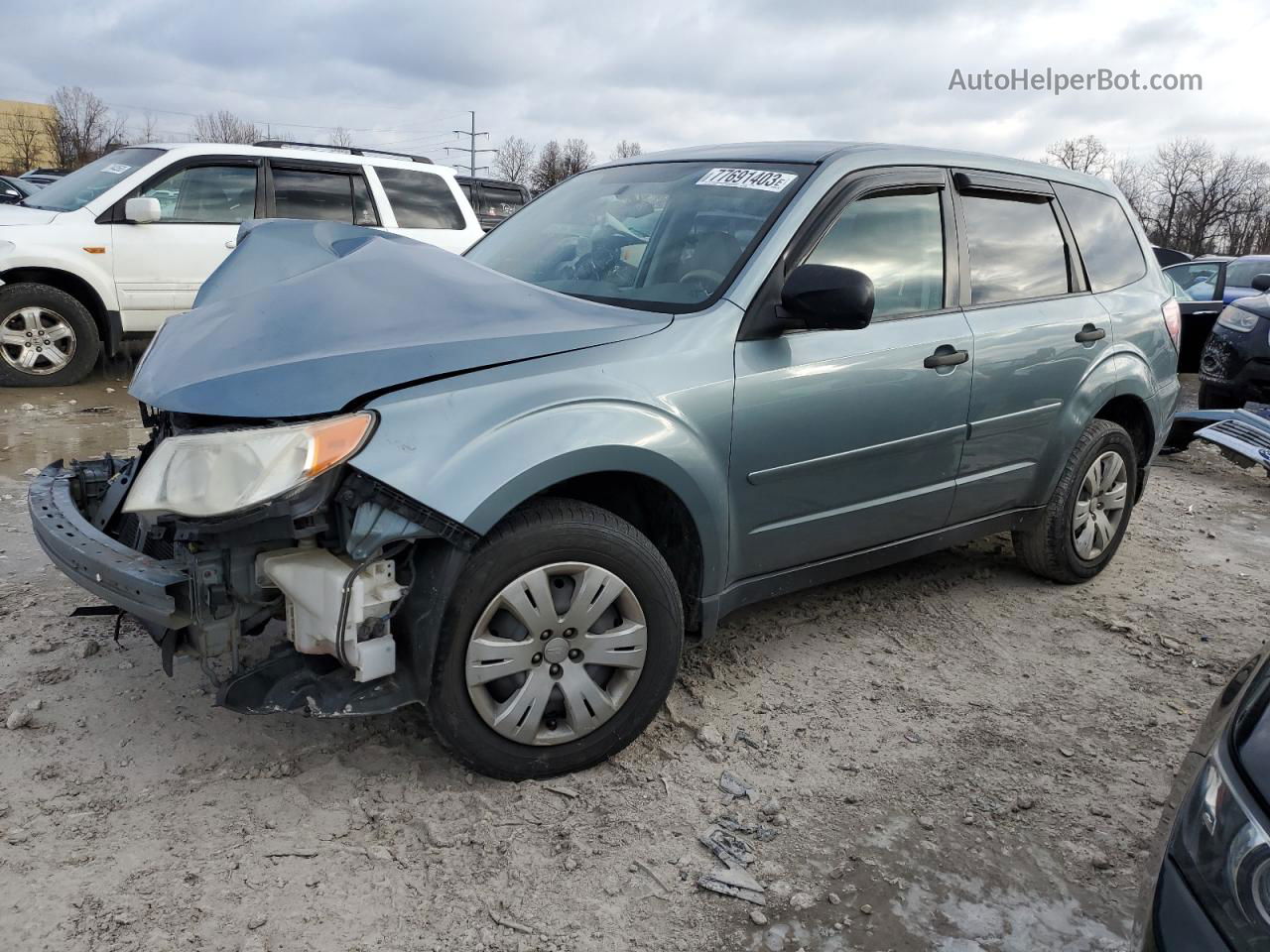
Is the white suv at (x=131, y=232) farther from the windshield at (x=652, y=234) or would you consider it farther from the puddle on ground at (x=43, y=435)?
the windshield at (x=652, y=234)

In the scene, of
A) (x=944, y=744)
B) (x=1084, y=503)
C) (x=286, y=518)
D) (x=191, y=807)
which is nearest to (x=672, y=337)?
(x=286, y=518)

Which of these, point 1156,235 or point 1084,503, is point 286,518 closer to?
point 1084,503

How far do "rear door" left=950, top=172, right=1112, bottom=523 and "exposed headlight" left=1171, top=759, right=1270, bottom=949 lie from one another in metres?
2.27

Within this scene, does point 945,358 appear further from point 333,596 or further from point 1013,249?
point 333,596

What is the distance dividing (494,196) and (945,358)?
1296 centimetres

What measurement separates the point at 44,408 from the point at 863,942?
6.93 m

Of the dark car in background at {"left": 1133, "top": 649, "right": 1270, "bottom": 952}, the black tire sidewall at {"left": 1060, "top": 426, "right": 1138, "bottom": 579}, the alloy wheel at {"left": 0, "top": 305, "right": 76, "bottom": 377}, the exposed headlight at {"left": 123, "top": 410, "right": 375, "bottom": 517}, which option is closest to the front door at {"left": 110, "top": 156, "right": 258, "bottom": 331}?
the alloy wheel at {"left": 0, "top": 305, "right": 76, "bottom": 377}

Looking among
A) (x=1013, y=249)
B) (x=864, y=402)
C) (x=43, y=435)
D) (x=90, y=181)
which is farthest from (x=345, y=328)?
(x=90, y=181)

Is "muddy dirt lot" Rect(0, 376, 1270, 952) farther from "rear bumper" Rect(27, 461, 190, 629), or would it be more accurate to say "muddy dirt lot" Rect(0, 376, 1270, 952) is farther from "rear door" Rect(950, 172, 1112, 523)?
"rear door" Rect(950, 172, 1112, 523)

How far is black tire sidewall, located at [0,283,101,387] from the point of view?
7.46 metres

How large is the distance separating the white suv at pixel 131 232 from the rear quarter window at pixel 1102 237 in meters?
5.88

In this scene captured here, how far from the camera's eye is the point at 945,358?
11.7 feet

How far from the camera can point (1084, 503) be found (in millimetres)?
4465

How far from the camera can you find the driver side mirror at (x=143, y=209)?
7539mm
